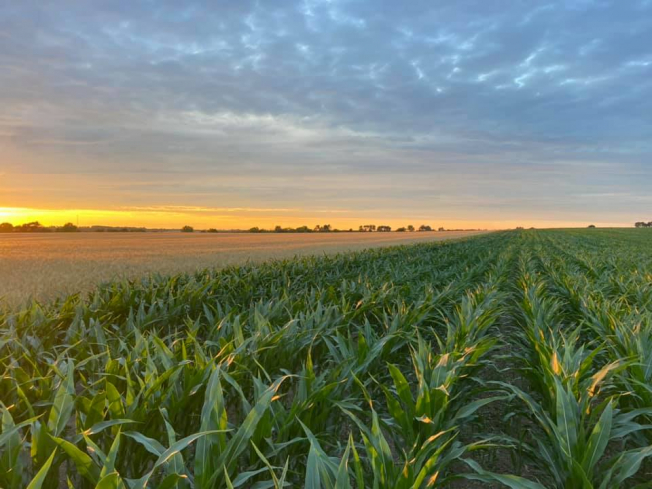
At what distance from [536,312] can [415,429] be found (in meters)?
A: 3.17

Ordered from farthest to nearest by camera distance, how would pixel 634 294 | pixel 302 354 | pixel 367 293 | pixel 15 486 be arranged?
pixel 634 294
pixel 367 293
pixel 302 354
pixel 15 486

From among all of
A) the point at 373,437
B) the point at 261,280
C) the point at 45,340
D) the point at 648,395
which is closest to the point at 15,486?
the point at 373,437

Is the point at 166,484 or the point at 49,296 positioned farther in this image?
the point at 49,296

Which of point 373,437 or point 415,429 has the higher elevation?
point 373,437

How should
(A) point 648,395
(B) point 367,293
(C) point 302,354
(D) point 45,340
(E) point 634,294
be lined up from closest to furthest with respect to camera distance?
(A) point 648,395 → (C) point 302,354 → (D) point 45,340 → (B) point 367,293 → (E) point 634,294

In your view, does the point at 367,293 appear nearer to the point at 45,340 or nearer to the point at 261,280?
the point at 261,280

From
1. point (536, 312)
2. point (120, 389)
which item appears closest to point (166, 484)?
point (120, 389)

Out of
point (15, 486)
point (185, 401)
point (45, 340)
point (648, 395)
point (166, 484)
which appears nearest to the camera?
point (166, 484)

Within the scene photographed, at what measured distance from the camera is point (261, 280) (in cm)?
886

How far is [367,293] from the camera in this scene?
6.41 m

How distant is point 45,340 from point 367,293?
4162 millimetres

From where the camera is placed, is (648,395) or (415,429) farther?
(648,395)

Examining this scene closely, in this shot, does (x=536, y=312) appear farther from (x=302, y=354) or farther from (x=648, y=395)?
(x=302, y=354)

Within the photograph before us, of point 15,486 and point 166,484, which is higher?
point 166,484
